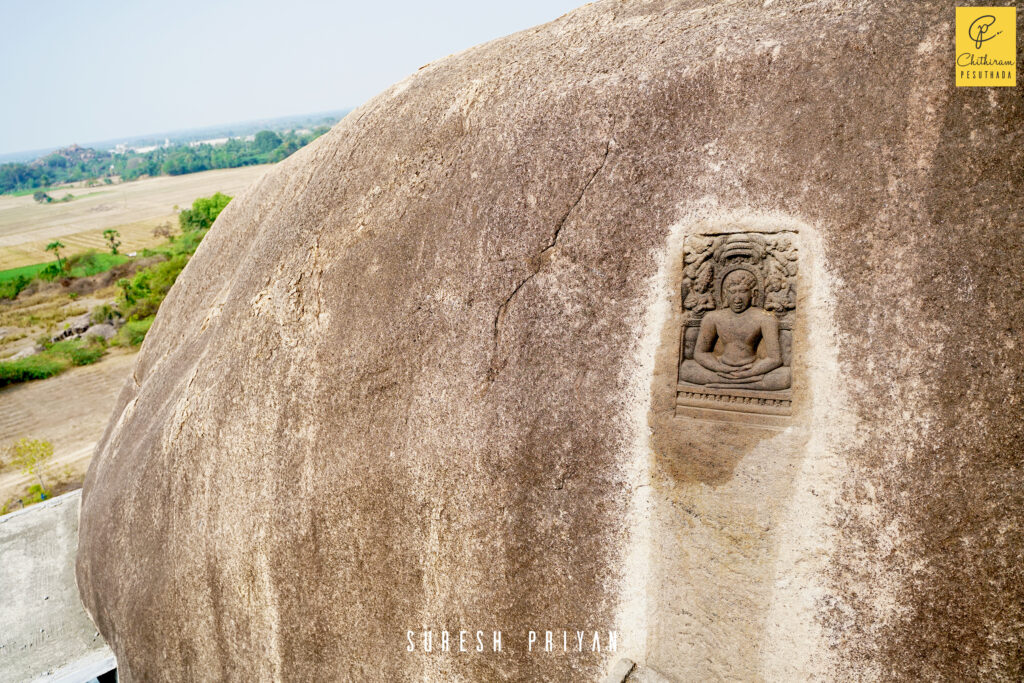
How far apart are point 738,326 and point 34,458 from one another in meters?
14.7

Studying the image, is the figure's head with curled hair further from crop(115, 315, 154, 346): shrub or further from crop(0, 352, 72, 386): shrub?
crop(115, 315, 154, 346): shrub

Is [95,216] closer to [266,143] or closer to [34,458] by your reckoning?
[34,458]

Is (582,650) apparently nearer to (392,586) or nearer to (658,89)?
(392,586)

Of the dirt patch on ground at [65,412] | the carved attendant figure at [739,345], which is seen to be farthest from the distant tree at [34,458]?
the carved attendant figure at [739,345]

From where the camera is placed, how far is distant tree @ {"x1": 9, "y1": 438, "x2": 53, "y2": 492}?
1296 cm

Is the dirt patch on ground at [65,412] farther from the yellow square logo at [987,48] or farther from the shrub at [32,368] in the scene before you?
the yellow square logo at [987,48]

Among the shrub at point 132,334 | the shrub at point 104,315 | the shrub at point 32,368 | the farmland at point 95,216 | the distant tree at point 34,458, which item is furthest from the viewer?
the farmland at point 95,216

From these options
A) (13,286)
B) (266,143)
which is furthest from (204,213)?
(266,143)

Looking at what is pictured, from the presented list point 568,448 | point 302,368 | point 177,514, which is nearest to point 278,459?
point 302,368

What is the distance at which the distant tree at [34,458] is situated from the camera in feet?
42.5

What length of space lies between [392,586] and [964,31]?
4680mm

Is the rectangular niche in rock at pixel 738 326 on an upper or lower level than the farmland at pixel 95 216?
lower

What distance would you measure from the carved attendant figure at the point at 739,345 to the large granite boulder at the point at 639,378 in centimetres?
2

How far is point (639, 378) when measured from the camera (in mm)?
3734
